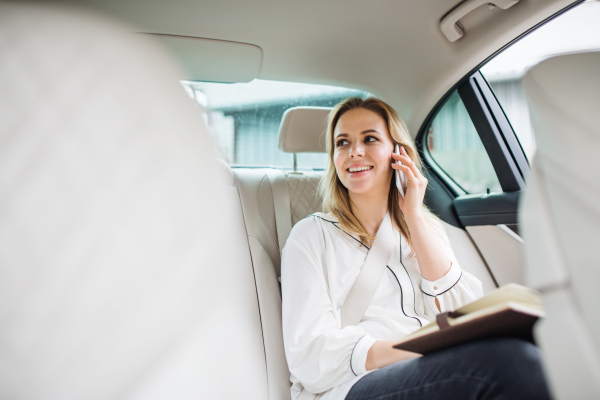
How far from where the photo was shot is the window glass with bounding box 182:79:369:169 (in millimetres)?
2027

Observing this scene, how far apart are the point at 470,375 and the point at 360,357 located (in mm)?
326

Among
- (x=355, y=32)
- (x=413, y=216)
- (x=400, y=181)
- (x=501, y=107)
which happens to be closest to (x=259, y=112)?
(x=355, y=32)

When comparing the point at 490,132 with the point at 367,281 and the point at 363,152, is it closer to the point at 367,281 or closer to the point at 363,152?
the point at 363,152

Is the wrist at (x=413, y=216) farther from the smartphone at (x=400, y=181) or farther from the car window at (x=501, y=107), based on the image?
the car window at (x=501, y=107)

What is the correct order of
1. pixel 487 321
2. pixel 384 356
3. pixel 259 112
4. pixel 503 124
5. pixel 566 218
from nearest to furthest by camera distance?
pixel 566 218
pixel 487 321
pixel 384 356
pixel 503 124
pixel 259 112

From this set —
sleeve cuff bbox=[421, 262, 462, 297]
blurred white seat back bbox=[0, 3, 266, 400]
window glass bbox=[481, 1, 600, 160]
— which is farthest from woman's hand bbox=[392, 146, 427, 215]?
blurred white seat back bbox=[0, 3, 266, 400]

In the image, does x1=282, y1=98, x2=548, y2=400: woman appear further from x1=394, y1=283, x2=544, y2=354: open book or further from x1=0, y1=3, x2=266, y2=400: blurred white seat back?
x1=0, y1=3, x2=266, y2=400: blurred white seat back

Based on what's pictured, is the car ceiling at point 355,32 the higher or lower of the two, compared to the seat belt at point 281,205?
higher

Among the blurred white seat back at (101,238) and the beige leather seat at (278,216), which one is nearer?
the blurred white seat back at (101,238)

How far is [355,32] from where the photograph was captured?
1.71 meters

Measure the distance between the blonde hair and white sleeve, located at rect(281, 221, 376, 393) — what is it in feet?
0.89

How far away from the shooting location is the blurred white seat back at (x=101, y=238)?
101 centimetres

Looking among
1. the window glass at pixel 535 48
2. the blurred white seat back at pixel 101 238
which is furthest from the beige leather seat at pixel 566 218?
the blurred white seat back at pixel 101 238

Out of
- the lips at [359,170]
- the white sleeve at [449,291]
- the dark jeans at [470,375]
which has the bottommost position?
the dark jeans at [470,375]
